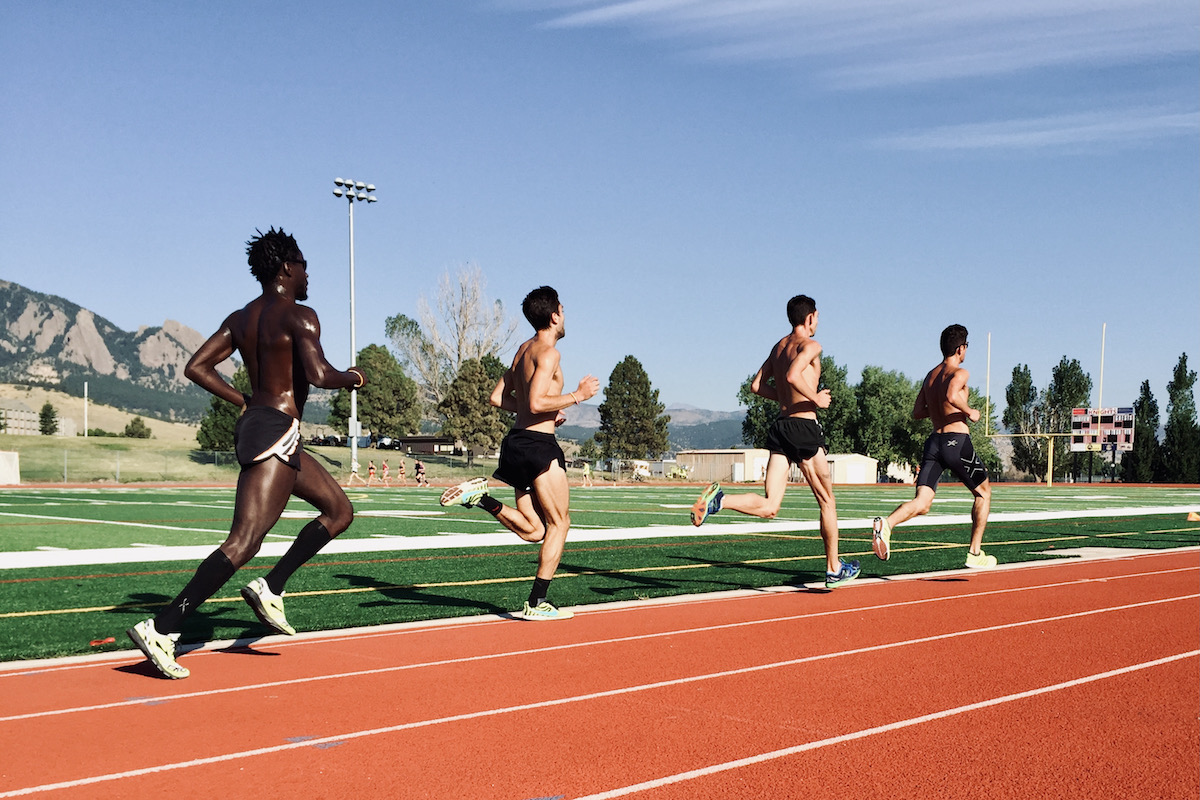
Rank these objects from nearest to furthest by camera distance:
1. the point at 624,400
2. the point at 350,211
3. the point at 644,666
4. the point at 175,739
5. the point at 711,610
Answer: the point at 175,739 → the point at 644,666 → the point at 711,610 → the point at 350,211 → the point at 624,400

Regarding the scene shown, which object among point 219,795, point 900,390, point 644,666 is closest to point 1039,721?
point 644,666

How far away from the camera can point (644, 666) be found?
5.98 m

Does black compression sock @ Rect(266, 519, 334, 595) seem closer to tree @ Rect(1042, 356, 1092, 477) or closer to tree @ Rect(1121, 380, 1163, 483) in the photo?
tree @ Rect(1121, 380, 1163, 483)

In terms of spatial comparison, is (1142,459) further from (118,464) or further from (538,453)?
(538,453)

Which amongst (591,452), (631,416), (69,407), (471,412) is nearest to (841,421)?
(631,416)

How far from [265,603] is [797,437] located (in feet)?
14.7

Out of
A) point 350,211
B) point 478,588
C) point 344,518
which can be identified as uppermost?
point 350,211

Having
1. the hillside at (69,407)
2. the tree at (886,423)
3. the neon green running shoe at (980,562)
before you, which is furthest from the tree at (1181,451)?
the hillside at (69,407)

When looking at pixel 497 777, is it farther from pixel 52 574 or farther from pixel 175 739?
pixel 52 574

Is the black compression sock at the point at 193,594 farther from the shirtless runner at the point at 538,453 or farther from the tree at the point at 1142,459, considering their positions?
the tree at the point at 1142,459

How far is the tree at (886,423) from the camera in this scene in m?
89.6

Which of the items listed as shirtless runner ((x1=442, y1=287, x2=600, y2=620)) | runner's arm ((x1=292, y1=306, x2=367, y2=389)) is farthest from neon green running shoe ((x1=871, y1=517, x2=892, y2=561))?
runner's arm ((x1=292, y1=306, x2=367, y2=389))

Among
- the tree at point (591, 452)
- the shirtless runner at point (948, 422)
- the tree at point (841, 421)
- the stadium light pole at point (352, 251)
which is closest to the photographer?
the shirtless runner at point (948, 422)

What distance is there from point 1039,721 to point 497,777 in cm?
239
